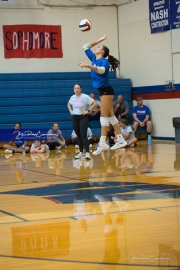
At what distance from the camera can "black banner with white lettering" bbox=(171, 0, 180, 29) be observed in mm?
16900

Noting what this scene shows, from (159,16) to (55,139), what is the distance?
5.24 meters

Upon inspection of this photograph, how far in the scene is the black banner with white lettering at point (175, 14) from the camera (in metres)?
16.9

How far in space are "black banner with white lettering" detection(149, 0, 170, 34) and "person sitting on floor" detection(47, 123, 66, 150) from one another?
4715 mm

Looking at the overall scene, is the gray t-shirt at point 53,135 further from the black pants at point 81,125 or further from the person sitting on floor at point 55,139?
the black pants at point 81,125

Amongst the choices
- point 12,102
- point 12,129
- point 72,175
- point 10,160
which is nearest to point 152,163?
point 72,175

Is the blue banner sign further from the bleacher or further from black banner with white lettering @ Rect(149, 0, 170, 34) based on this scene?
black banner with white lettering @ Rect(149, 0, 170, 34)

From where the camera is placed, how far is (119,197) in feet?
23.1

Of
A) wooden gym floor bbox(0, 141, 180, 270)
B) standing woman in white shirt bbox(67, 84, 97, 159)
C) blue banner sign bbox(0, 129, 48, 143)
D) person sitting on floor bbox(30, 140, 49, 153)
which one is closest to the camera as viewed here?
wooden gym floor bbox(0, 141, 180, 270)

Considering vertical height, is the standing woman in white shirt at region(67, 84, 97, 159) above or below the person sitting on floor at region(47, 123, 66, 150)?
above

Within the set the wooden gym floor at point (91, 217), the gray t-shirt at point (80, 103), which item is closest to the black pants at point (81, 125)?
the gray t-shirt at point (80, 103)

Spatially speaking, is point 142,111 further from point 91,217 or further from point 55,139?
point 91,217

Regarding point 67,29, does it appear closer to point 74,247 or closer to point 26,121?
point 26,121

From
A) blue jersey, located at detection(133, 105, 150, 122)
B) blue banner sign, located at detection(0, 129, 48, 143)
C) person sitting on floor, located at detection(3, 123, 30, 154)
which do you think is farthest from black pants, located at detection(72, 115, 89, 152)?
blue jersey, located at detection(133, 105, 150, 122)

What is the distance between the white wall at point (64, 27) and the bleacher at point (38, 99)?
0.61m
